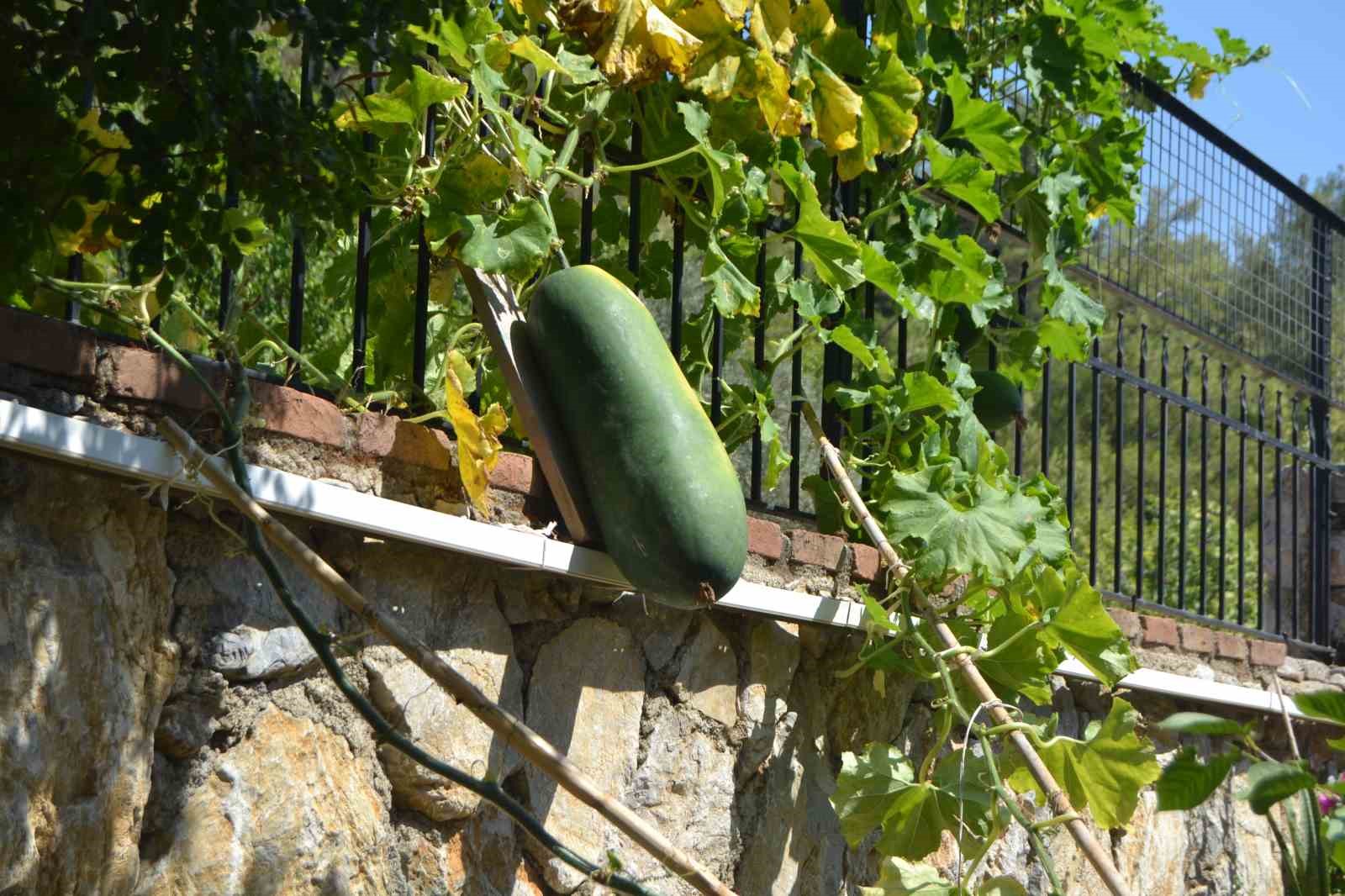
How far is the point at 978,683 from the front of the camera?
3.08m

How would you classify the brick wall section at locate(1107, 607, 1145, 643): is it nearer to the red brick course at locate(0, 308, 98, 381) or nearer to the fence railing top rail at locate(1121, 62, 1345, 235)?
the fence railing top rail at locate(1121, 62, 1345, 235)

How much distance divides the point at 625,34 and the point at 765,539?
104 cm

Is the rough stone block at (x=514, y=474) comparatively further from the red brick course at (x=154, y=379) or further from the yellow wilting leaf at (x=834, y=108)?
the yellow wilting leaf at (x=834, y=108)

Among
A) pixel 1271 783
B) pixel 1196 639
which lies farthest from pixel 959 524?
pixel 1271 783

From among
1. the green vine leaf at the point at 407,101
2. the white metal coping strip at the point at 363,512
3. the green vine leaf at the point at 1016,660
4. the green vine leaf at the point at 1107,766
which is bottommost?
the green vine leaf at the point at 1107,766

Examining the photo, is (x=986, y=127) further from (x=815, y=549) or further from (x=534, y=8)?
(x=534, y=8)

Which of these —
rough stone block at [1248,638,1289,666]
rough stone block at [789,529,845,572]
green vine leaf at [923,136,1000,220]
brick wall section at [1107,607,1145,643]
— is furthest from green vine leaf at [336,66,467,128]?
rough stone block at [1248,638,1289,666]

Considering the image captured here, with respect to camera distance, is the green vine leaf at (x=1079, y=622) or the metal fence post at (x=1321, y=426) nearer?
the green vine leaf at (x=1079, y=622)

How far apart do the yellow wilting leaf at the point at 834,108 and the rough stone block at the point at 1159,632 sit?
1.86 metres

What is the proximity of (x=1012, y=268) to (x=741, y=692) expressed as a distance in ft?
39.5

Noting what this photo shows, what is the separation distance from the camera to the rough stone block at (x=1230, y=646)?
189 inches

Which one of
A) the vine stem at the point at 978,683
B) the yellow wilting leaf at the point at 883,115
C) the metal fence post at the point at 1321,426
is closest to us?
the vine stem at the point at 978,683

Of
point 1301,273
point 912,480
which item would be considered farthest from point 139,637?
point 1301,273

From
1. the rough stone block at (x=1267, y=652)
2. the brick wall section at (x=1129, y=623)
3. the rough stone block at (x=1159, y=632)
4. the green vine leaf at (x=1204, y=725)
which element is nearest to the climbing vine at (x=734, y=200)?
the brick wall section at (x=1129, y=623)
